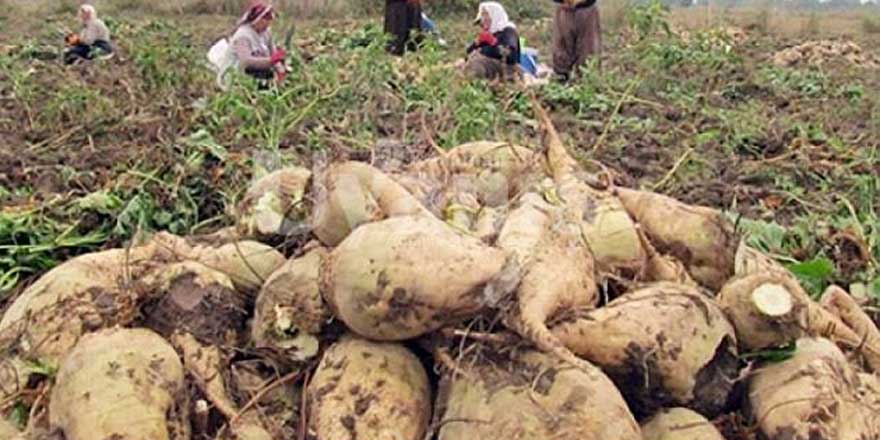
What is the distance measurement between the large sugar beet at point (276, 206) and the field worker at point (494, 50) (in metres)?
6.79

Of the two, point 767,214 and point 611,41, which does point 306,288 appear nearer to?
point 767,214

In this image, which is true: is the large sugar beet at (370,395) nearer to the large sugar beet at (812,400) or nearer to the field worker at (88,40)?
the large sugar beet at (812,400)

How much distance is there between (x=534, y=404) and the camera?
2385mm

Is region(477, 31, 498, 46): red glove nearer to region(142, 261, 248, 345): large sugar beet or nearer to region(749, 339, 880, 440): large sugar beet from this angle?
region(142, 261, 248, 345): large sugar beet

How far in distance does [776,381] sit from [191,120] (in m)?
4.53

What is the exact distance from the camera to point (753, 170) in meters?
6.50

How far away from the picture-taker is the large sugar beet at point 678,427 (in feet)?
8.12

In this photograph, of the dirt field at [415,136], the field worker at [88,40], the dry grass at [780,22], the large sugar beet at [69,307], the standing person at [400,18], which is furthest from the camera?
the dry grass at [780,22]

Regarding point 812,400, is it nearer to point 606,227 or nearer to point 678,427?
point 678,427

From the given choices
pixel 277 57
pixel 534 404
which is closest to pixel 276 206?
pixel 534 404

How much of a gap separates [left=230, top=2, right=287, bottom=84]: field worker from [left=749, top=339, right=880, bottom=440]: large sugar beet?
622 cm

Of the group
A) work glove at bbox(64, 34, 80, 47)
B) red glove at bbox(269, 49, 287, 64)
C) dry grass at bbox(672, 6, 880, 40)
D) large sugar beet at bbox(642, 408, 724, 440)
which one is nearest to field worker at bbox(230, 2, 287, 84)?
red glove at bbox(269, 49, 287, 64)

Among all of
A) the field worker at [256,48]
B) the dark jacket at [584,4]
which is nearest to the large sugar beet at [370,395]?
the field worker at [256,48]

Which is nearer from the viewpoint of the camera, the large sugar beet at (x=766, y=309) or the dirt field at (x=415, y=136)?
the large sugar beet at (x=766, y=309)
